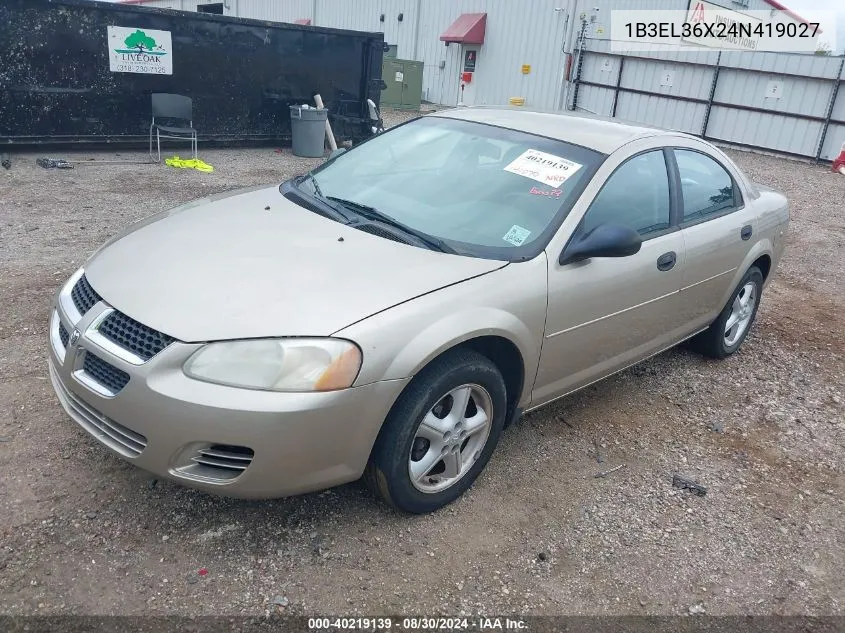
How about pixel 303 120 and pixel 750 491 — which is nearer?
pixel 750 491

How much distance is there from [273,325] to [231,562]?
93 centimetres

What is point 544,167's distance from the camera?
11.0ft

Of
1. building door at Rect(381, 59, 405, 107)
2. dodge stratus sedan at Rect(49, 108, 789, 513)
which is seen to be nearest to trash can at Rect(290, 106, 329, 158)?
dodge stratus sedan at Rect(49, 108, 789, 513)

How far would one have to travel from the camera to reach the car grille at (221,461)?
2330mm

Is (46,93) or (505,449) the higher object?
(46,93)

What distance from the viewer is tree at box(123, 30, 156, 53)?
31.3ft

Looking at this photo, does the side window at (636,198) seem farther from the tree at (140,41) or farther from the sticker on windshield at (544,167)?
the tree at (140,41)

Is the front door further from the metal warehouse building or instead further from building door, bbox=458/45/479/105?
building door, bbox=458/45/479/105

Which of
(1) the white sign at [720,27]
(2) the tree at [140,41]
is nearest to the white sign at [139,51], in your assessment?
(2) the tree at [140,41]

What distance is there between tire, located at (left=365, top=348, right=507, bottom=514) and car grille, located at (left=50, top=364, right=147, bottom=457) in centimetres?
86

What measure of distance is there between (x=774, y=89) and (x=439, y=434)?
16037mm

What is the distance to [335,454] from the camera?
95.7 inches

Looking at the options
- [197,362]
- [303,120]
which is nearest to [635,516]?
[197,362]

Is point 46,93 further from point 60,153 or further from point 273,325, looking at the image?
point 273,325
